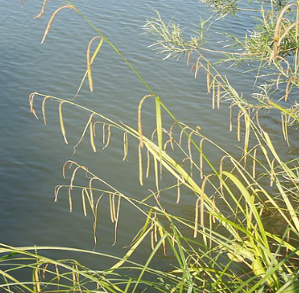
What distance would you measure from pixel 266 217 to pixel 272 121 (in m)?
2.30

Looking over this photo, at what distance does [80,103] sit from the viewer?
662cm

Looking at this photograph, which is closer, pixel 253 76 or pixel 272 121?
pixel 272 121

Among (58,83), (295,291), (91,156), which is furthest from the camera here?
(58,83)

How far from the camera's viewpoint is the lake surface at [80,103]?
450cm

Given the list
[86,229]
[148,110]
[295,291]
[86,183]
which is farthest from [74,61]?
[295,291]

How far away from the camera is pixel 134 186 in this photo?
5047 mm

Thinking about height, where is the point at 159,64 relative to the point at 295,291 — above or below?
below

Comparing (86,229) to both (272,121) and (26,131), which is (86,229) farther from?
(272,121)

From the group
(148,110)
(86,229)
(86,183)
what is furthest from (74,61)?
Result: (86,229)

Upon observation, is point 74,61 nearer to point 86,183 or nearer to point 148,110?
point 148,110

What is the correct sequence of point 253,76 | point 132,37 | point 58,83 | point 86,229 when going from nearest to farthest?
point 86,229 < point 58,83 < point 253,76 < point 132,37

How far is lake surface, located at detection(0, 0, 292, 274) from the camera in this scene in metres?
4.50

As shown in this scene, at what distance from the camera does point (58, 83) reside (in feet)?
23.1

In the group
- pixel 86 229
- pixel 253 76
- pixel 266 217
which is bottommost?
pixel 86 229
